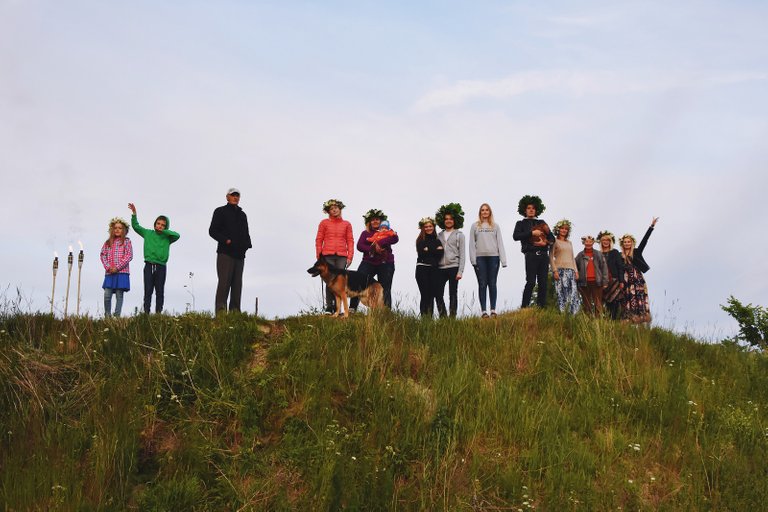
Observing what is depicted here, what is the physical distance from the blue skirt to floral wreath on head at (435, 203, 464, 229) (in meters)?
5.86

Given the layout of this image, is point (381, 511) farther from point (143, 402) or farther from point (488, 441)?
point (143, 402)

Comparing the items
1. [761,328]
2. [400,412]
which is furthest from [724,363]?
[761,328]

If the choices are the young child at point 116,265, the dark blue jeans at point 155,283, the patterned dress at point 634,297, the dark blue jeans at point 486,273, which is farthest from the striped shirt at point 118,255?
the patterned dress at point 634,297

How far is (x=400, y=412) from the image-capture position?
28.4 ft

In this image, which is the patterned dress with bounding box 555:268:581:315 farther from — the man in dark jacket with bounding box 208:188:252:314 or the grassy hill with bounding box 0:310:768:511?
the man in dark jacket with bounding box 208:188:252:314

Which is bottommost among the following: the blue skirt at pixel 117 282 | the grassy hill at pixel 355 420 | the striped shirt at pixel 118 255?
the grassy hill at pixel 355 420

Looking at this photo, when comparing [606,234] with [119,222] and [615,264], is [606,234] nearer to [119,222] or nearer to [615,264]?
[615,264]

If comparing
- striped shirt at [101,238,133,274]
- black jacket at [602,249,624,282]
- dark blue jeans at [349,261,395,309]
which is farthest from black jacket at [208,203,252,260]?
black jacket at [602,249,624,282]

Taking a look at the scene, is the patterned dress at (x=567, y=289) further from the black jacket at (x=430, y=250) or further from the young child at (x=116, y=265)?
the young child at (x=116, y=265)

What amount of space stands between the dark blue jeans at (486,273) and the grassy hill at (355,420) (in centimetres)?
246

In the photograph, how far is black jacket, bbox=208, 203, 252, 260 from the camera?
43.7 ft

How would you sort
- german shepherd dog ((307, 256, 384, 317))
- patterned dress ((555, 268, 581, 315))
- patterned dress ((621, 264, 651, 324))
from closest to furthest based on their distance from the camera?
german shepherd dog ((307, 256, 384, 317)) → patterned dress ((555, 268, 581, 315)) → patterned dress ((621, 264, 651, 324))

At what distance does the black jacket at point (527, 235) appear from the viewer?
1351 centimetres

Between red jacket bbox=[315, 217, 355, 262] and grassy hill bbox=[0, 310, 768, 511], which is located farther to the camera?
red jacket bbox=[315, 217, 355, 262]
